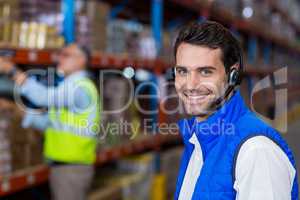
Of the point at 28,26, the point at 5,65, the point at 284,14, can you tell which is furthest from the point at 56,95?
the point at 284,14

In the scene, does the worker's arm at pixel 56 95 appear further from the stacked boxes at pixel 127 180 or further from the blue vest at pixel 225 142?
the blue vest at pixel 225 142

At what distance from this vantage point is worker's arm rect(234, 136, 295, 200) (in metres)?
0.93

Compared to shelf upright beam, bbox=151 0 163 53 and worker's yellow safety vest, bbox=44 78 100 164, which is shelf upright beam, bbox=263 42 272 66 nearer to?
shelf upright beam, bbox=151 0 163 53

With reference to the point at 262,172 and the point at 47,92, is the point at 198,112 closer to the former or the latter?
the point at 262,172

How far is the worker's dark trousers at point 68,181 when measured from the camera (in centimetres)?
261

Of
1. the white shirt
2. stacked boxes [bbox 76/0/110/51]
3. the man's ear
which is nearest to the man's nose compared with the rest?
the man's ear

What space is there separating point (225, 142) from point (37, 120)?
6.06 ft

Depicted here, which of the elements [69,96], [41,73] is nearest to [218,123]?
[69,96]

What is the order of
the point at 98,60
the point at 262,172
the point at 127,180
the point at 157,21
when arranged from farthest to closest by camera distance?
the point at 157,21, the point at 127,180, the point at 98,60, the point at 262,172

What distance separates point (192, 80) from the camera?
111cm

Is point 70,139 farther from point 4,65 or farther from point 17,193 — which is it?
point 17,193

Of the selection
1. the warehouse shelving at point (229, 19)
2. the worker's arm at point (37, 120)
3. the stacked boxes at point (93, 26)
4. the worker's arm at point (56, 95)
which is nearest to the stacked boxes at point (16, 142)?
the worker's arm at point (37, 120)

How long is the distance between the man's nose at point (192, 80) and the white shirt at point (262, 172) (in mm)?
221

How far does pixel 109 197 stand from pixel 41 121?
3.62 feet
